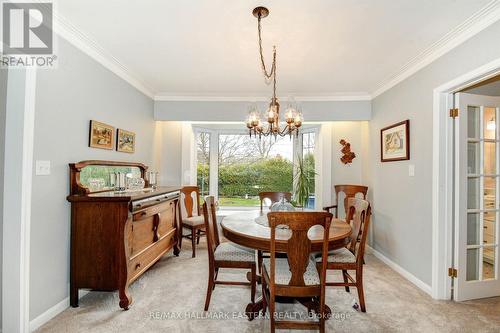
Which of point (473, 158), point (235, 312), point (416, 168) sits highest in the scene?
point (473, 158)

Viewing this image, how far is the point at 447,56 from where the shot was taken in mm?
2297

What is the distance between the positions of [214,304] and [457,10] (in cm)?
315

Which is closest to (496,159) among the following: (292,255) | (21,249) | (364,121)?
(364,121)

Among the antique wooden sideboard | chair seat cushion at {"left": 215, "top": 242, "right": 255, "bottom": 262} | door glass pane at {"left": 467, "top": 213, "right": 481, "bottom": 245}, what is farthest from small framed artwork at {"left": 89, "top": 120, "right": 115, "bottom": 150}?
door glass pane at {"left": 467, "top": 213, "right": 481, "bottom": 245}

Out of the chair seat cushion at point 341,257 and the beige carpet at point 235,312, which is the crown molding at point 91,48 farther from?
the chair seat cushion at point 341,257

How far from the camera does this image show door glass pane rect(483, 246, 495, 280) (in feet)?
7.83

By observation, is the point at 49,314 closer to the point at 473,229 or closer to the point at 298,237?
the point at 298,237

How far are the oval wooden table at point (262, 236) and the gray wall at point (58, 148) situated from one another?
1429 mm

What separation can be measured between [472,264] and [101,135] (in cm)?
403

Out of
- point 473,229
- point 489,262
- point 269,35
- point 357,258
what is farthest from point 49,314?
point 489,262

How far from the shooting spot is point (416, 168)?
2.73m

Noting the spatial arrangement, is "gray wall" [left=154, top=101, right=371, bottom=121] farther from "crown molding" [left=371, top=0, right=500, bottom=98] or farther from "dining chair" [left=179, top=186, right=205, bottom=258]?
"dining chair" [left=179, top=186, right=205, bottom=258]

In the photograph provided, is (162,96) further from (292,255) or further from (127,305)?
(292,255)

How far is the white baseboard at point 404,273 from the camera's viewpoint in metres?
2.51
